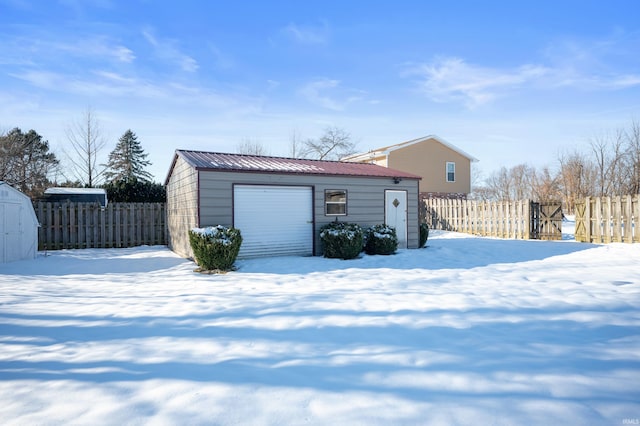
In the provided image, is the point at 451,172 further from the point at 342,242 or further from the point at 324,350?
the point at 324,350

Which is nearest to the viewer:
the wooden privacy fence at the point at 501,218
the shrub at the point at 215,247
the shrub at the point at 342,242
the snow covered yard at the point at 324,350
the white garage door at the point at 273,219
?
the snow covered yard at the point at 324,350

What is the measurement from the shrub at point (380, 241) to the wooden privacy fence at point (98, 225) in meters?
8.95

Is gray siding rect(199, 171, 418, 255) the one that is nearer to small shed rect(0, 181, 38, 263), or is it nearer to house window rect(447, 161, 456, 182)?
small shed rect(0, 181, 38, 263)

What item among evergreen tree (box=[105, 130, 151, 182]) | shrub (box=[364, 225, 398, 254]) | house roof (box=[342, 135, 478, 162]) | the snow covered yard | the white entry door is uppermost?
evergreen tree (box=[105, 130, 151, 182])

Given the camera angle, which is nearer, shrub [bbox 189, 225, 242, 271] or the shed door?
shrub [bbox 189, 225, 242, 271]

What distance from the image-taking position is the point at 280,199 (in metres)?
11.8

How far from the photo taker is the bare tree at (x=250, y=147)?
36.2 meters

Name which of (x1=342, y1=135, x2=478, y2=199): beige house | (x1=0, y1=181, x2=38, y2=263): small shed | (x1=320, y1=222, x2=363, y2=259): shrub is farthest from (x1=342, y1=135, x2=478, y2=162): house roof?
(x1=0, y1=181, x2=38, y2=263): small shed

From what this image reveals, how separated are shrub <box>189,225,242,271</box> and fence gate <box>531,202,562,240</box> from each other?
14.4m

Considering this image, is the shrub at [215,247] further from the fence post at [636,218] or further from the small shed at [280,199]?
the fence post at [636,218]

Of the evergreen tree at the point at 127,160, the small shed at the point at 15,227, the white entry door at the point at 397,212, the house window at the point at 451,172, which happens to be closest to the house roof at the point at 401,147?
the house window at the point at 451,172

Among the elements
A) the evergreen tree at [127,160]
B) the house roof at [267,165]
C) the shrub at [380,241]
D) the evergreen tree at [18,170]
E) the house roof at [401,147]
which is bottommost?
the shrub at [380,241]

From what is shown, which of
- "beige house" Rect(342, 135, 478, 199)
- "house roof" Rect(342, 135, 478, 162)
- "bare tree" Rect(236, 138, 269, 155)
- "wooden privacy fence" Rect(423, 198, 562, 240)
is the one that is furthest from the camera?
"bare tree" Rect(236, 138, 269, 155)

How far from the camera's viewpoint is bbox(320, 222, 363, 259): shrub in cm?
1144
